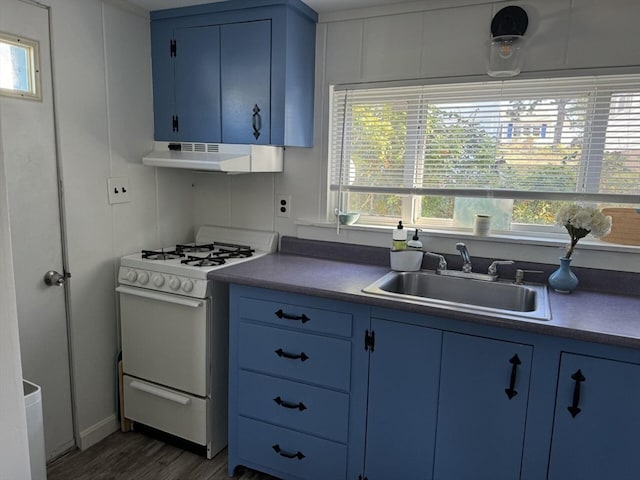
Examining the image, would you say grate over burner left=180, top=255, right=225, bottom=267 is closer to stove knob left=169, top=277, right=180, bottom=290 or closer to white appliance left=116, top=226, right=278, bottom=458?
white appliance left=116, top=226, right=278, bottom=458

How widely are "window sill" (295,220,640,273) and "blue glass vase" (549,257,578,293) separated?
0.49 feet

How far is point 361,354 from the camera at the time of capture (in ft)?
6.19

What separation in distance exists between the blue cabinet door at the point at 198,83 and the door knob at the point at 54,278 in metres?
0.93

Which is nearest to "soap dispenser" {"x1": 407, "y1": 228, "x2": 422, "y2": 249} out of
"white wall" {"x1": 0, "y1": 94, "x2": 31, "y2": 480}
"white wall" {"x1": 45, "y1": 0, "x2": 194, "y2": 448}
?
"white wall" {"x1": 45, "y1": 0, "x2": 194, "y2": 448}

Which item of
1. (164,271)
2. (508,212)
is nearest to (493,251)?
(508,212)

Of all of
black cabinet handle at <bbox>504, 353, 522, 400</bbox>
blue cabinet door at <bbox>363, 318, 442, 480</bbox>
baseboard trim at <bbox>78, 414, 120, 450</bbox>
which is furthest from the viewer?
baseboard trim at <bbox>78, 414, 120, 450</bbox>

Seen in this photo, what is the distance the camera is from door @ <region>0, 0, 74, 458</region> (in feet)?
6.37

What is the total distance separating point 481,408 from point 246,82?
5.95 feet

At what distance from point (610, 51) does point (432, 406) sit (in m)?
1.64

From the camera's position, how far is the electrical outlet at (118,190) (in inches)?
93.5

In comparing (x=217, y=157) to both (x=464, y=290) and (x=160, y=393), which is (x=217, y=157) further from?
(x=464, y=290)

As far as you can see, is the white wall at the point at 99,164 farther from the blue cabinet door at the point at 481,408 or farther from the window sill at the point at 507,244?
the blue cabinet door at the point at 481,408

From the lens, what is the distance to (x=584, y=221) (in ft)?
6.16

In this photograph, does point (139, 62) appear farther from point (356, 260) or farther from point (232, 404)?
point (232, 404)
